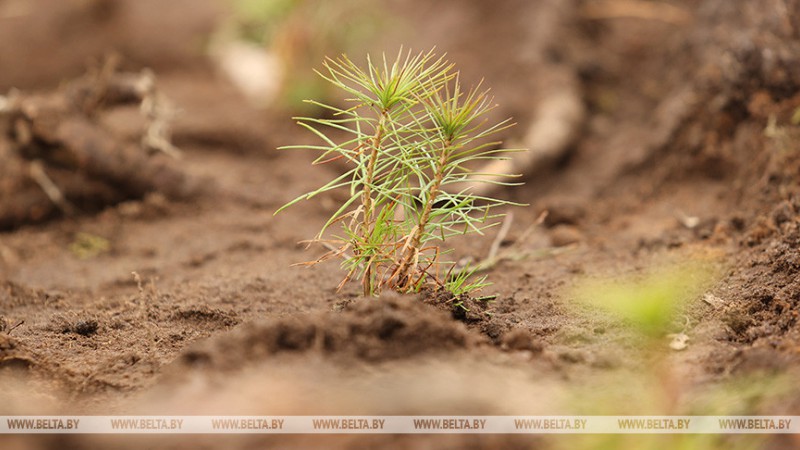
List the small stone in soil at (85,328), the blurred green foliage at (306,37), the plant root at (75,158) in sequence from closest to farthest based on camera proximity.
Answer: the small stone in soil at (85,328) → the plant root at (75,158) → the blurred green foliage at (306,37)

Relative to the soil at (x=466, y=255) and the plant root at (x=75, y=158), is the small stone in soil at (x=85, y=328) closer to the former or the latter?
the soil at (x=466, y=255)

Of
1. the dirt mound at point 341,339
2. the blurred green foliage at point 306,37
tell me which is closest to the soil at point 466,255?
the dirt mound at point 341,339

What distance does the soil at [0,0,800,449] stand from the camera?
133 cm

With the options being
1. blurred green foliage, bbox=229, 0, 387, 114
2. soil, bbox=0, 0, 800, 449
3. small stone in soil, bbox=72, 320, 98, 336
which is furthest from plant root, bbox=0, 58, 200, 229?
small stone in soil, bbox=72, 320, 98, 336

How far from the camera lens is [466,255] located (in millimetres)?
2344

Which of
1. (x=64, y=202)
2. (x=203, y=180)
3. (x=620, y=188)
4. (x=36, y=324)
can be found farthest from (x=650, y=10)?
(x=36, y=324)

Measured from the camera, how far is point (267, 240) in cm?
259

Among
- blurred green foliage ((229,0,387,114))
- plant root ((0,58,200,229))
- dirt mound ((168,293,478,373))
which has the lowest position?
dirt mound ((168,293,478,373))

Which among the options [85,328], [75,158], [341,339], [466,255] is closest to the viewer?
[341,339]

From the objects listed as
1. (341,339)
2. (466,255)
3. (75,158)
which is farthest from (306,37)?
(341,339)

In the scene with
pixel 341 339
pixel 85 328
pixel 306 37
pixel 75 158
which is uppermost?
pixel 306 37

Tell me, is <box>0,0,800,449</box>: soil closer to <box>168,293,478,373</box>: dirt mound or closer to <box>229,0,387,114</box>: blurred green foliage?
<box>168,293,478,373</box>: dirt mound

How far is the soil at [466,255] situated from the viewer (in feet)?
4.37

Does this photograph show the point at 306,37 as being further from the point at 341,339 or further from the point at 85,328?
the point at 341,339
